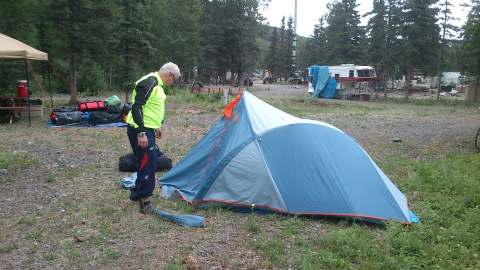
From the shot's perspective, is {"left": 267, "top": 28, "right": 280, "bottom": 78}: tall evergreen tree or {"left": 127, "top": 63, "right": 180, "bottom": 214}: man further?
{"left": 267, "top": 28, "right": 280, "bottom": 78}: tall evergreen tree

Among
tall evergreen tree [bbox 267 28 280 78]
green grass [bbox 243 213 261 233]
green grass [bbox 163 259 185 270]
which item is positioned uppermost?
tall evergreen tree [bbox 267 28 280 78]

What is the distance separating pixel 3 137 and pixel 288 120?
7.93m

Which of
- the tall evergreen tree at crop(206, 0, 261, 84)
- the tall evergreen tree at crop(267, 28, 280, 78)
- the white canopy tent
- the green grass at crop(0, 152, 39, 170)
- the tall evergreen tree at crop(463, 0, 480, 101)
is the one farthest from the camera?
the tall evergreen tree at crop(267, 28, 280, 78)

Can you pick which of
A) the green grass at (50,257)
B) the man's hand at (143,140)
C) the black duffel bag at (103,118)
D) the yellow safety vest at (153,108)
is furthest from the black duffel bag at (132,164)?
the black duffel bag at (103,118)

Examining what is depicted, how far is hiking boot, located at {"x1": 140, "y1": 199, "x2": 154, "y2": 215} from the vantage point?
5.62m

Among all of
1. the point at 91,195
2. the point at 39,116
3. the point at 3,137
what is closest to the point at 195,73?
the point at 39,116

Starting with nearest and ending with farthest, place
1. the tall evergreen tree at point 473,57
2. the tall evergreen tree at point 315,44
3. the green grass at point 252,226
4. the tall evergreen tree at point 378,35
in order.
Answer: the green grass at point 252,226, the tall evergreen tree at point 473,57, the tall evergreen tree at point 378,35, the tall evergreen tree at point 315,44

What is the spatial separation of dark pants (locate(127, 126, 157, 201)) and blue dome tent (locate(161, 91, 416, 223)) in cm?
65

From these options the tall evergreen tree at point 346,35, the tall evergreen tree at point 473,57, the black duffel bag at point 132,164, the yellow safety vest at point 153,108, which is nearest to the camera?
the yellow safety vest at point 153,108

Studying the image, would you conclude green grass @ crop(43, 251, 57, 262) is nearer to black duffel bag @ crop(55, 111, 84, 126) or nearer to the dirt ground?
the dirt ground

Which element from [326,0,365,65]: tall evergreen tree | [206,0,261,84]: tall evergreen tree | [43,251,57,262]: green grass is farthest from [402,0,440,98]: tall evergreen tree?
[43,251,57,262]: green grass

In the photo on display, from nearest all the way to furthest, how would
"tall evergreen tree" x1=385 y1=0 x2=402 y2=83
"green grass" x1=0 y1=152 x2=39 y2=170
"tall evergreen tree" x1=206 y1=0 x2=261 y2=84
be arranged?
"green grass" x1=0 y1=152 x2=39 y2=170 < "tall evergreen tree" x1=385 y1=0 x2=402 y2=83 < "tall evergreen tree" x1=206 y1=0 x2=261 y2=84

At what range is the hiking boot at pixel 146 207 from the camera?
221 inches

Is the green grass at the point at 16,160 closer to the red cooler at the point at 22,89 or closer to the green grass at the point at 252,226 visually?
the green grass at the point at 252,226
